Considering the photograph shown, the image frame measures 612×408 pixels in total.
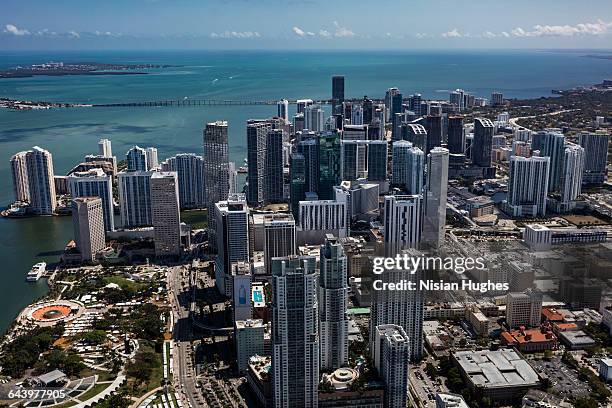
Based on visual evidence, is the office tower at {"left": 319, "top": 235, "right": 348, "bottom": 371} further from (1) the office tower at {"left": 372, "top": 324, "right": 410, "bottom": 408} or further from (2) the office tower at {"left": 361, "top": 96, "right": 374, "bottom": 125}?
(2) the office tower at {"left": 361, "top": 96, "right": 374, "bottom": 125}

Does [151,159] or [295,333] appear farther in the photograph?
[151,159]

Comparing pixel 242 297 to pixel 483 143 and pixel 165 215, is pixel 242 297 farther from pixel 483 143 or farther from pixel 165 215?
pixel 483 143

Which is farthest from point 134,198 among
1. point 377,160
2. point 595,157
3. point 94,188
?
point 595,157

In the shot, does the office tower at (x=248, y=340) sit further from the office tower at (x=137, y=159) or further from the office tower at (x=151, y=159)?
the office tower at (x=151, y=159)

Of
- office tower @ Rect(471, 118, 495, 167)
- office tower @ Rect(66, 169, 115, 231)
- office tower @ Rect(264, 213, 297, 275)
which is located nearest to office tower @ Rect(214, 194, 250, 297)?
office tower @ Rect(264, 213, 297, 275)

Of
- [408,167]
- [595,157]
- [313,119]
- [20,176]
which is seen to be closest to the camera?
[20,176]
